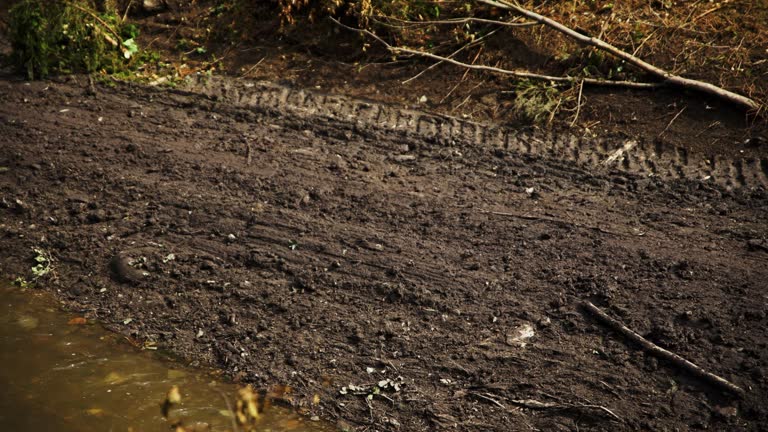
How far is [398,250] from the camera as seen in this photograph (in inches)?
179

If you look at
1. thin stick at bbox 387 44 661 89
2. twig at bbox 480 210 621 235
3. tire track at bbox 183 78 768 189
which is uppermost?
thin stick at bbox 387 44 661 89

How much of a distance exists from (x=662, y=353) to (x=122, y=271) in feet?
10.3

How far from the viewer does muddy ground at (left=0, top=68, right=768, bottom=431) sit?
3787 mm

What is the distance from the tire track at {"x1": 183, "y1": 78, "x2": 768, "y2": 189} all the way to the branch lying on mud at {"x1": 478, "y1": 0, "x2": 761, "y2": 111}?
0.53 metres

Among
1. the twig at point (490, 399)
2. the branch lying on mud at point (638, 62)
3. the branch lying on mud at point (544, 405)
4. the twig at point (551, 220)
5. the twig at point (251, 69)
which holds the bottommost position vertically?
the twig at point (490, 399)

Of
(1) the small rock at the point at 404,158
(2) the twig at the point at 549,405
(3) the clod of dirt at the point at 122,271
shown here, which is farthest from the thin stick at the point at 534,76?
(2) the twig at the point at 549,405

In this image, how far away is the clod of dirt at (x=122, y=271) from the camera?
4477 millimetres

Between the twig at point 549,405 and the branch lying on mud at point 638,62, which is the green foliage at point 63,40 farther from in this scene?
the twig at point 549,405

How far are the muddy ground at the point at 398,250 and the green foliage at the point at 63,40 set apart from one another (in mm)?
329

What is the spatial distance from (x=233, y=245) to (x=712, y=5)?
451 cm

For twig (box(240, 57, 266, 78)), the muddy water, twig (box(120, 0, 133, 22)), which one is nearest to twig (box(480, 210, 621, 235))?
the muddy water

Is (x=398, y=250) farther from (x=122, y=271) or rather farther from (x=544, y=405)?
(x=122, y=271)

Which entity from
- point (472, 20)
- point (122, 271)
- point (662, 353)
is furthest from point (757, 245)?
point (122, 271)

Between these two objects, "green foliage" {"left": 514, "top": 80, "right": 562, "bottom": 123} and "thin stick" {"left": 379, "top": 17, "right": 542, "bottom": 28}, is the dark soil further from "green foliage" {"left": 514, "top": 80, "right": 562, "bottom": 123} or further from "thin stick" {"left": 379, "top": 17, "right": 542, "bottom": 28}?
"thin stick" {"left": 379, "top": 17, "right": 542, "bottom": 28}
